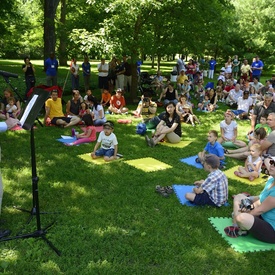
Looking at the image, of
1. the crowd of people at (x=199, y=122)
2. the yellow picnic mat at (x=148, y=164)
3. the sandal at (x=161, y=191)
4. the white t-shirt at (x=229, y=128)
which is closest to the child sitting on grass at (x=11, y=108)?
the crowd of people at (x=199, y=122)

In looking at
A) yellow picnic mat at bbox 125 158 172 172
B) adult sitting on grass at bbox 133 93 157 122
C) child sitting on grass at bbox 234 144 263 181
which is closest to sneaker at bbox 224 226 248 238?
child sitting on grass at bbox 234 144 263 181

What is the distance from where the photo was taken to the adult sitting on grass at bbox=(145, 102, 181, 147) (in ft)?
27.1

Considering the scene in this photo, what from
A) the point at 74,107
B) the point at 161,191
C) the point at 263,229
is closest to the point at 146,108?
the point at 74,107

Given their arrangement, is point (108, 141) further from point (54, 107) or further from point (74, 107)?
point (74, 107)

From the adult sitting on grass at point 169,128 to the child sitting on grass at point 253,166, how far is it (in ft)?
7.45

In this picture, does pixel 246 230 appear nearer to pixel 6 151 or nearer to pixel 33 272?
pixel 33 272

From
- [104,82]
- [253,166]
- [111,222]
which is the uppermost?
[104,82]

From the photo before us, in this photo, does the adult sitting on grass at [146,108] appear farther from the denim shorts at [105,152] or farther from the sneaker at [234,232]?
the sneaker at [234,232]

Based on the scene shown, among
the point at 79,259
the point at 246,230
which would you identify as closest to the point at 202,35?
the point at 246,230

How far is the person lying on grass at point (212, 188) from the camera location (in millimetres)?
4902

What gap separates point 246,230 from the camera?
4.32 m

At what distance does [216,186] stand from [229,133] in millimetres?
3720

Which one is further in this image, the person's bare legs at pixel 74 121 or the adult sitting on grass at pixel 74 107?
the adult sitting on grass at pixel 74 107

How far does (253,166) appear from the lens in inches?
249
